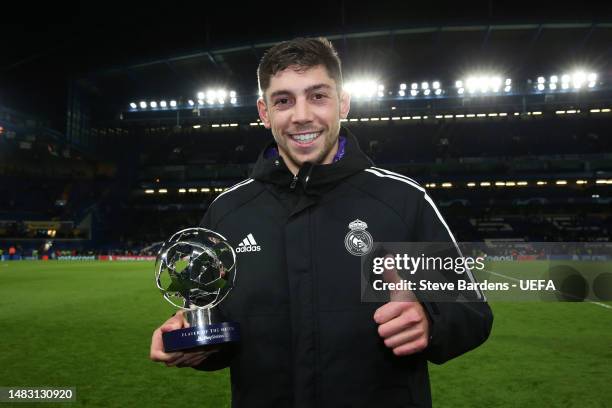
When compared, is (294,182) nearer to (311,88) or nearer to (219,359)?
(311,88)

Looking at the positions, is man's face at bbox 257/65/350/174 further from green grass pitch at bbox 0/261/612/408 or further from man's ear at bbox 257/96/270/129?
green grass pitch at bbox 0/261/612/408

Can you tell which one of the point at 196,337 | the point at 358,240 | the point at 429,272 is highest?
the point at 358,240

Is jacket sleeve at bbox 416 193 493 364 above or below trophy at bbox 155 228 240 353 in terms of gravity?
below

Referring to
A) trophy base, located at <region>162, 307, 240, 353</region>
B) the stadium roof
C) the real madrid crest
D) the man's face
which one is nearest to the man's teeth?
the man's face

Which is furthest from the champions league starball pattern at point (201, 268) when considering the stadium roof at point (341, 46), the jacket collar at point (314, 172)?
the stadium roof at point (341, 46)

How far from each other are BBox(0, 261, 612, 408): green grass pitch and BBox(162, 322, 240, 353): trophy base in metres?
3.38

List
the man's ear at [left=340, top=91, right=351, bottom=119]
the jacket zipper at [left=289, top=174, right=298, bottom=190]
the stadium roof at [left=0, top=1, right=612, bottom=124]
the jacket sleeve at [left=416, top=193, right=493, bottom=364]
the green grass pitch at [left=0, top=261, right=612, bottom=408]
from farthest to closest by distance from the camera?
the stadium roof at [left=0, top=1, right=612, bottom=124], the green grass pitch at [left=0, top=261, right=612, bottom=408], the man's ear at [left=340, top=91, right=351, bottom=119], the jacket zipper at [left=289, top=174, right=298, bottom=190], the jacket sleeve at [left=416, top=193, right=493, bottom=364]

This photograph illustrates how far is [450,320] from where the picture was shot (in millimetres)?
1699

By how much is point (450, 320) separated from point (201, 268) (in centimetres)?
100

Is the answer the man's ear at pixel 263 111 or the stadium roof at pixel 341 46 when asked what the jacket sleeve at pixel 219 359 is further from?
the stadium roof at pixel 341 46

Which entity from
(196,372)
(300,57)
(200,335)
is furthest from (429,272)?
(196,372)

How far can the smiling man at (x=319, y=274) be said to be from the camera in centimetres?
176

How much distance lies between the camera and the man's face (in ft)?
6.60

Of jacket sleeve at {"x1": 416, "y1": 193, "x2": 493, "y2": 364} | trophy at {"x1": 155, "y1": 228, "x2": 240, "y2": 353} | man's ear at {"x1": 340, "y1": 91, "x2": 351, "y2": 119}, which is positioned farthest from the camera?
man's ear at {"x1": 340, "y1": 91, "x2": 351, "y2": 119}
